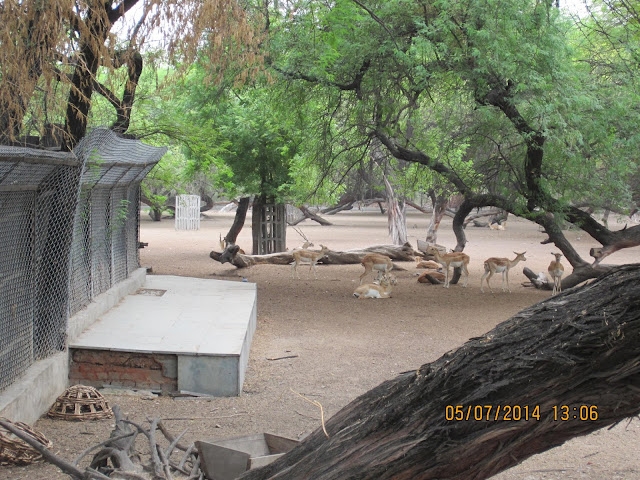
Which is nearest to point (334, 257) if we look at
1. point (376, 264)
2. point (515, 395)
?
point (376, 264)

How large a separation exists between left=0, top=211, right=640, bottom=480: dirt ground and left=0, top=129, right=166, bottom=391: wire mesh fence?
0.95m

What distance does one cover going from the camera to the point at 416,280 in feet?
63.6

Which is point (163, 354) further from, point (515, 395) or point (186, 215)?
point (186, 215)

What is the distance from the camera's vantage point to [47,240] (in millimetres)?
7402

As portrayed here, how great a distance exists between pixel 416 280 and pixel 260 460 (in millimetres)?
15594

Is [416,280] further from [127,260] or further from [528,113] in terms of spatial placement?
[127,260]

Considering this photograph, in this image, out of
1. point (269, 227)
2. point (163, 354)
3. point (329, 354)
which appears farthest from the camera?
point (269, 227)

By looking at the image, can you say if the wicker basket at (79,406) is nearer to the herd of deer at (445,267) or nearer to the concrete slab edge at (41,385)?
the concrete slab edge at (41,385)

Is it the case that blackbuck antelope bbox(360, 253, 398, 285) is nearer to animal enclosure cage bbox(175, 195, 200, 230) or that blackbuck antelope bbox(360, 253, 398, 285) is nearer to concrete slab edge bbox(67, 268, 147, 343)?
concrete slab edge bbox(67, 268, 147, 343)

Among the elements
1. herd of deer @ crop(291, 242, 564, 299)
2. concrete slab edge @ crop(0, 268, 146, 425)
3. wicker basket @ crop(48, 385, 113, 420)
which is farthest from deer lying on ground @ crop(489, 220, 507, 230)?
wicker basket @ crop(48, 385, 113, 420)

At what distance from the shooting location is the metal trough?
14.6ft

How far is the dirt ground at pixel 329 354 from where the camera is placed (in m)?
5.98

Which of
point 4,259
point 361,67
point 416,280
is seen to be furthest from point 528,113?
point 4,259

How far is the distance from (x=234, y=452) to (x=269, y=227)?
20059 mm
